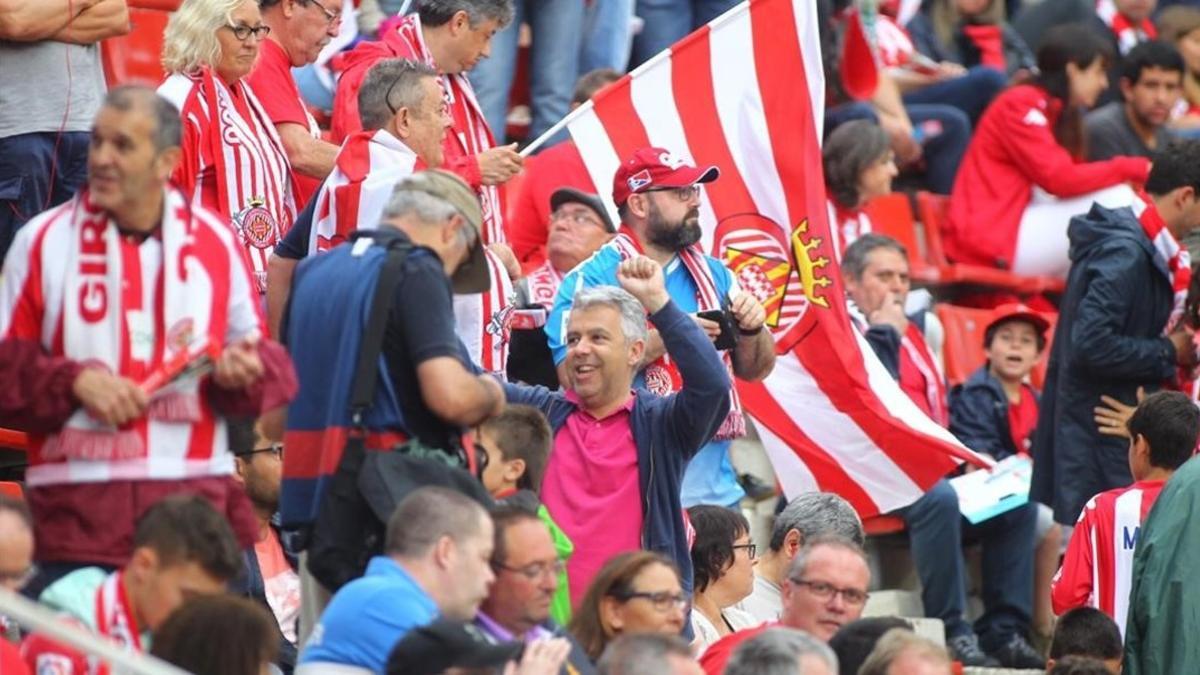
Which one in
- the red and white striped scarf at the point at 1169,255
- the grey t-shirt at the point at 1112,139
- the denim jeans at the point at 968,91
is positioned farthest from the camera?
the denim jeans at the point at 968,91

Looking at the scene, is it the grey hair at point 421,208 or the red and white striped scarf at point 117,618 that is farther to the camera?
the grey hair at point 421,208

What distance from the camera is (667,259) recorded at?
31.4ft

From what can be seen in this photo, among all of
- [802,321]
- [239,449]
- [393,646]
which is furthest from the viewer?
[802,321]

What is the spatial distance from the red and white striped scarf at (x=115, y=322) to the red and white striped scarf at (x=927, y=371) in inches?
226

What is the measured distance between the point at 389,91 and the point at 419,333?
2208mm

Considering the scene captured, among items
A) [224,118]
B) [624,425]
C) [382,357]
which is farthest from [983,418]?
[382,357]

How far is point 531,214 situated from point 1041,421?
223cm

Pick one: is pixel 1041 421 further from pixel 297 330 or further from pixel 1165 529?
pixel 297 330

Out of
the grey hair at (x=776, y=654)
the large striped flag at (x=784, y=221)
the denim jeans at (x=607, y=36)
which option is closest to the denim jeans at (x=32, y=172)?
the large striped flag at (x=784, y=221)

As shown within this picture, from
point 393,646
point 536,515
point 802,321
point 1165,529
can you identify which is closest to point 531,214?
point 802,321

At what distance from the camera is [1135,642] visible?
9312 mm

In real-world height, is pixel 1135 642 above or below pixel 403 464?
below

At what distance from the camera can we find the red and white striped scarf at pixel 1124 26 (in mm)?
17297

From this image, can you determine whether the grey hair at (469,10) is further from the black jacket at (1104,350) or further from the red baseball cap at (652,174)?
the black jacket at (1104,350)
